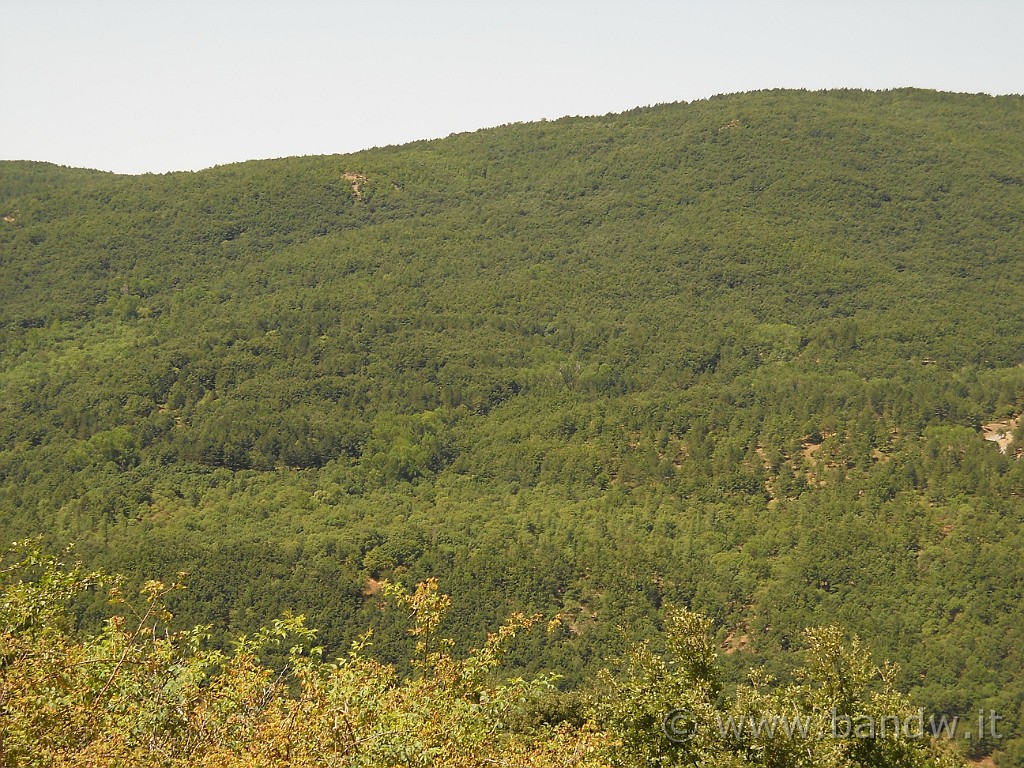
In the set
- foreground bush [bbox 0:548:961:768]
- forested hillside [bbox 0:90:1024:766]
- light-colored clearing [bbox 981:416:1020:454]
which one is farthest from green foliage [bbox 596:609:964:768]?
light-colored clearing [bbox 981:416:1020:454]

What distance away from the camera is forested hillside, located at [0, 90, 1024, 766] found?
72.8 m

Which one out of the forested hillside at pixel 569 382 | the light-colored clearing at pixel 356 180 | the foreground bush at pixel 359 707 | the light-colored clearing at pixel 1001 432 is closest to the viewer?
the foreground bush at pixel 359 707

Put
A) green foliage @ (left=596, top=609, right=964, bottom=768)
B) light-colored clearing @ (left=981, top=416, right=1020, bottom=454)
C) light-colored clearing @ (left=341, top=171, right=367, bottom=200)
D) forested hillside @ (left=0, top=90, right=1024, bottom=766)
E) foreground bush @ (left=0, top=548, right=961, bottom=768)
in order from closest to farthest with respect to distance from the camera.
A: foreground bush @ (left=0, top=548, right=961, bottom=768)
green foliage @ (left=596, top=609, right=964, bottom=768)
forested hillside @ (left=0, top=90, right=1024, bottom=766)
light-colored clearing @ (left=981, top=416, right=1020, bottom=454)
light-colored clearing @ (left=341, top=171, right=367, bottom=200)

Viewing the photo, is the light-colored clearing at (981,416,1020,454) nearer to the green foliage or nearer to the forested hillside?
the forested hillside

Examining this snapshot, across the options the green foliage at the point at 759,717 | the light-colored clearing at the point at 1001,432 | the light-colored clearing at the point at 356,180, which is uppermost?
the light-colored clearing at the point at 356,180

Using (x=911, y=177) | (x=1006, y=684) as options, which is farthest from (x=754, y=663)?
(x=911, y=177)

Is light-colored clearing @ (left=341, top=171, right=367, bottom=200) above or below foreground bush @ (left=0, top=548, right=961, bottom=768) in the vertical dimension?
above

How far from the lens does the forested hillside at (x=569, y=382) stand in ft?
239

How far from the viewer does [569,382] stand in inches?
4678

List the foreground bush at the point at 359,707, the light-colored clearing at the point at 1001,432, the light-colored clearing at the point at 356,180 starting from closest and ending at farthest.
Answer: the foreground bush at the point at 359,707 < the light-colored clearing at the point at 1001,432 < the light-colored clearing at the point at 356,180

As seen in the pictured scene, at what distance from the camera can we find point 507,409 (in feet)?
376

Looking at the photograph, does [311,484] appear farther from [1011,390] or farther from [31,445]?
[1011,390]

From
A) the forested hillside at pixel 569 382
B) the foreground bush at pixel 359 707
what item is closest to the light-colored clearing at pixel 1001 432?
the forested hillside at pixel 569 382

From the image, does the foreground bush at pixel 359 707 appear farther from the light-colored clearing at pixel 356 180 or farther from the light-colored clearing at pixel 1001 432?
the light-colored clearing at pixel 356 180
